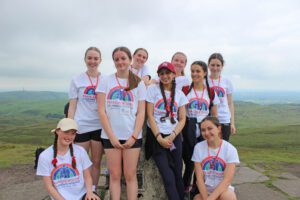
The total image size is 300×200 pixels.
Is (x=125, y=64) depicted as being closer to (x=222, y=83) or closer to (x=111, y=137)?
(x=111, y=137)

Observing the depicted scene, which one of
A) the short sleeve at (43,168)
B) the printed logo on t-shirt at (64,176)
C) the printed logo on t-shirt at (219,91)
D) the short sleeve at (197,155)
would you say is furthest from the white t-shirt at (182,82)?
the short sleeve at (43,168)

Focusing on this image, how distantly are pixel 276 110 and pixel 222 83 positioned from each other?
173 m

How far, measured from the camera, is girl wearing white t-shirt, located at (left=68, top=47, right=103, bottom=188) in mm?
6121

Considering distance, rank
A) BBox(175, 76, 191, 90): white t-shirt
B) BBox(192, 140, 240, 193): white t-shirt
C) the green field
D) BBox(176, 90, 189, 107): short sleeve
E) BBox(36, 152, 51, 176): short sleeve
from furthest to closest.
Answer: the green field, BBox(175, 76, 191, 90): white t-shirt, BBox(176, 90, 189, 107): short sleeve, BBox(192, 140, 240, 193): white t-shirt, BBox(36, 152, 51, 176): short sleeve

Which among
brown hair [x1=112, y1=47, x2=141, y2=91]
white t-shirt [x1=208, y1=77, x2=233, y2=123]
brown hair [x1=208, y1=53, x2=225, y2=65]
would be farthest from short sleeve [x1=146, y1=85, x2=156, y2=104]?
brown hair [x1=208, y1=53, x2=225, y2=65]

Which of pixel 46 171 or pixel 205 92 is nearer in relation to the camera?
pixel 46 171

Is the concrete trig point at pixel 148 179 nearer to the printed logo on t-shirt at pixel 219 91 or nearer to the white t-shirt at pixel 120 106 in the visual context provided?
the white t-shirt at pixel 120 106

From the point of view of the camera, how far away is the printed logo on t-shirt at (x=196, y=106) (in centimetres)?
643

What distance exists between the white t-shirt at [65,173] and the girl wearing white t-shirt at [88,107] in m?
0.58

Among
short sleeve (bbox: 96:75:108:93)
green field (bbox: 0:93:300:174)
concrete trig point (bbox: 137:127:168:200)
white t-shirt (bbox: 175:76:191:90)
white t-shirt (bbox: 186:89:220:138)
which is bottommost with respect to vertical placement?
green field (bbox: 0:93:300:174)

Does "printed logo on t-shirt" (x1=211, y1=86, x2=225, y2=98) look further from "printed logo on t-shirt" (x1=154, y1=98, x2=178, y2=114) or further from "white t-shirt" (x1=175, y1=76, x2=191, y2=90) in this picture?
"printed logo on t-shirt" (x1=154, y1=98, x2=178, y2=114)

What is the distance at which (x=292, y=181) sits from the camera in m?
9.03

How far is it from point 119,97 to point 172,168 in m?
2.00

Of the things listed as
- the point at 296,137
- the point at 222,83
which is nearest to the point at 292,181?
the point at 222,83
